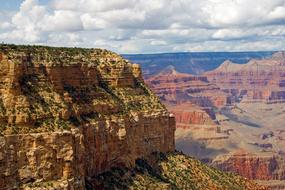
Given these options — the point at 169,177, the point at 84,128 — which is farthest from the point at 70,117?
the point at 169,177

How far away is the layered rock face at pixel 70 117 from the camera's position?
246 feet

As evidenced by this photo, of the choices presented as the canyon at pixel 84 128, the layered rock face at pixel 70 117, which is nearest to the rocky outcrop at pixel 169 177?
the canyon at pixel 84 128

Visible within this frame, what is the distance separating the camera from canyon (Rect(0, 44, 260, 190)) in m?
75.5

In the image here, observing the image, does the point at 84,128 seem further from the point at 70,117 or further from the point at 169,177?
the point at 169,177

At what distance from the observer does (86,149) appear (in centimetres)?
8881

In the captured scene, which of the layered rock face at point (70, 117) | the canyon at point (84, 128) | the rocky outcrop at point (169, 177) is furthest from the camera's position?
the rocky outcrop at point (169, 177)

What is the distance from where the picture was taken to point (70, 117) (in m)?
85.2

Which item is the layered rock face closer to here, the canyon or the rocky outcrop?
the canyon

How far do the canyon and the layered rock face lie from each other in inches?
4.8

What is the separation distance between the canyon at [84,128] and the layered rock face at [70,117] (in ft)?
0.40

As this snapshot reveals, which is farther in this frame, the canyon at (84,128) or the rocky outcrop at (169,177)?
the rocky outcrop at (169,177)

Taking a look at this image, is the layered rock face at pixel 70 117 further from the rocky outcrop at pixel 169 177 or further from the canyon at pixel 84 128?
the rocky outcrop at pixel 169 177

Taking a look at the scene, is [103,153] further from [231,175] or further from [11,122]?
[231,175]

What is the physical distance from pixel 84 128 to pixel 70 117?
3.24 m
